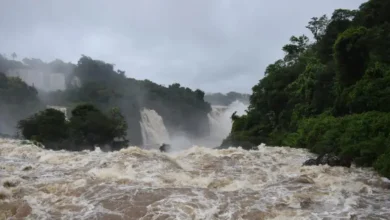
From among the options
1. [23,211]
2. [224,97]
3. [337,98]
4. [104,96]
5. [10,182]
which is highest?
[224,97]

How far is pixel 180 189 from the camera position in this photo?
9969 mm

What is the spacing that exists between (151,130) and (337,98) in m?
30.7

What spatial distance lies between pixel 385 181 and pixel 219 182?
15.7ft

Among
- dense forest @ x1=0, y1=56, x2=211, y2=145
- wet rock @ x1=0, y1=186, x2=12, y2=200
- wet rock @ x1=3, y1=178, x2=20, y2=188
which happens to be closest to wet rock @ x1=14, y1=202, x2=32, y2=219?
wet rock @ x1=0, y1=186, x2=12, y2=200

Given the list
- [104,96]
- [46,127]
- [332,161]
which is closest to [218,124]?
[104,96]

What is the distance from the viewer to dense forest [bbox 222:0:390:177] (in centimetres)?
1566

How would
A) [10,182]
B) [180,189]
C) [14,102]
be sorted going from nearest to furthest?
[180,189]
[10,182]
[14,102]

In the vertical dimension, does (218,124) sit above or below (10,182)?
above

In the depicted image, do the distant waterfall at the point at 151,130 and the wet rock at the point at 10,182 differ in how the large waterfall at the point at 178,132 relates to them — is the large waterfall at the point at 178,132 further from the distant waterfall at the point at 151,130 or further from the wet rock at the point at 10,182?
the wet rock at the point at 10,182

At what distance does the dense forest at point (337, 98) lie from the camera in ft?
51.4

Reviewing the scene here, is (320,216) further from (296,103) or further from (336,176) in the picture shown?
(296,103)

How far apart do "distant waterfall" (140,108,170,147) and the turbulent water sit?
32.9m

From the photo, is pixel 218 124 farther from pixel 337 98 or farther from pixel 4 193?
pixel 4 193

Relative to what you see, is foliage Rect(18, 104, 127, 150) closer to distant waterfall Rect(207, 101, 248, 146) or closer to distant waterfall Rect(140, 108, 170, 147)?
distant waterfall Rect(140, 108, 170, 147)
